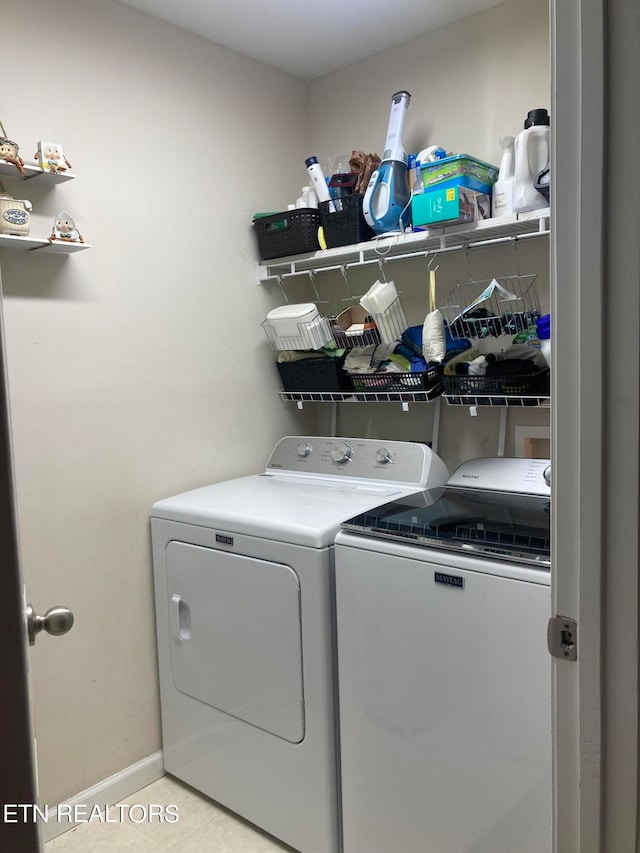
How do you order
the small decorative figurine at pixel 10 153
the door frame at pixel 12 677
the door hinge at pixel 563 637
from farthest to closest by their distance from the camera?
the small decorative figurine at pixel 10 153 < the door hinge at pixel 563 637 < the door frame at pixel 12 677

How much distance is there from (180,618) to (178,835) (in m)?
0.66

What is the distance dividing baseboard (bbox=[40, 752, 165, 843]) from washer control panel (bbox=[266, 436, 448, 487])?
1.14 meters

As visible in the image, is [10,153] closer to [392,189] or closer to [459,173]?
[392,189]

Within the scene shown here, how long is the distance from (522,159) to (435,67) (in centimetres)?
71

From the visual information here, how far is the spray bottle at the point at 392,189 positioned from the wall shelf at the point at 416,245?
57 millimetres

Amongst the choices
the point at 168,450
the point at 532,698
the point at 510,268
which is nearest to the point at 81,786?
the point at 168,450

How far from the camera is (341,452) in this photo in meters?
2.39

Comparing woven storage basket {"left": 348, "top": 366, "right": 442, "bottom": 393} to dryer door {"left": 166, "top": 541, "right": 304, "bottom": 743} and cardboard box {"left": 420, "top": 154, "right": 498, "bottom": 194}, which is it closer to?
cardboard box {"left": 420, "top": 154, "right": 498, "bottom": 194}

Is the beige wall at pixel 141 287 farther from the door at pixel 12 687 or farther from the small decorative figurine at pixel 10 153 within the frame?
the door at pixel 12 687

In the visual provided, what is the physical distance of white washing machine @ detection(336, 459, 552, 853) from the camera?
1.46 metres

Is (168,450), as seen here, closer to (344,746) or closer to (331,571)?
(331,571)

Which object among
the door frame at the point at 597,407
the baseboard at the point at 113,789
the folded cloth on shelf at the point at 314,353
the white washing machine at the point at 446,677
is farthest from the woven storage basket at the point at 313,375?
the door frame at the point at 597,407

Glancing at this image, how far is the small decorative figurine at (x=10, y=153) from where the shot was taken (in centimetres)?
178

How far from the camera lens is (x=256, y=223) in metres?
2.55
